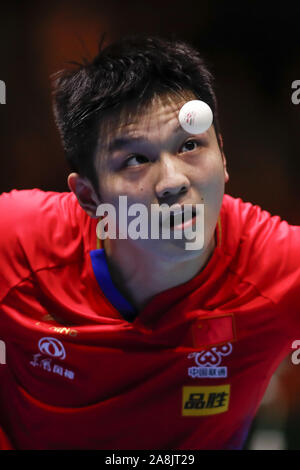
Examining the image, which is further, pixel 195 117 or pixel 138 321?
pixel 138 321

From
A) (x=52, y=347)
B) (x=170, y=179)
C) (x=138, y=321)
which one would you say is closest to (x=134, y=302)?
(x=138, y=321)

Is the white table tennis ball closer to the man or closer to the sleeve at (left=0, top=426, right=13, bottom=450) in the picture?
the man

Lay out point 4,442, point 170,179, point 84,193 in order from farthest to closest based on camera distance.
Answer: point 4,442, point 84,193, point 170,179

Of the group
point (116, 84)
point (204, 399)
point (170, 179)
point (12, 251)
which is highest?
point (116, 84)

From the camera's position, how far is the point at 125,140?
867mm

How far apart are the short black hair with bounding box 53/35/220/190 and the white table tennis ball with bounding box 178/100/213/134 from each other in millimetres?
24

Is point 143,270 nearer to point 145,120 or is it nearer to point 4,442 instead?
point 145,120

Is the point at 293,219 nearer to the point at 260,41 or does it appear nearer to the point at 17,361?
the point at 260,41

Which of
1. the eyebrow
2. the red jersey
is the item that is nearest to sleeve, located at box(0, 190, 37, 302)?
the red jersey

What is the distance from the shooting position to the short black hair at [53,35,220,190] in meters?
0.88

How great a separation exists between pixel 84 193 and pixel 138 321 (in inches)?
8.6

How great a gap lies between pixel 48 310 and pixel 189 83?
42 cm

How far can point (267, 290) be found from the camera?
1.00 m

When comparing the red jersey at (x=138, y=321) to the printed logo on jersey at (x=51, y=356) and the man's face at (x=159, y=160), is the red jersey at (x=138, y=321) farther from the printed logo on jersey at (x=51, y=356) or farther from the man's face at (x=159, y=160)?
the man's face at (x=159, y=160)
